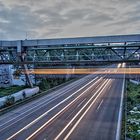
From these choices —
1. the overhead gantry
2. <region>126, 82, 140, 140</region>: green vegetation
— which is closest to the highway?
<region>126, 82, 140, 140</region>: green vegetation

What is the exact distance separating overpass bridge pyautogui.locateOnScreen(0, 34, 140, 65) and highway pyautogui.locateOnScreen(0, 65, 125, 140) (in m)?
7.28

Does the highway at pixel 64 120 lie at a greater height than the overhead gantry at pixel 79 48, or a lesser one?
lesser

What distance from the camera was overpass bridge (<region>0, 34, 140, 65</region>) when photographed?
3888 centimetres

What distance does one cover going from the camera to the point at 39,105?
141ft

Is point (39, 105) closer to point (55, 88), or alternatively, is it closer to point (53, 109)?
point (53, 109)

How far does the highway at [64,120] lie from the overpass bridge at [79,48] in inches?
287

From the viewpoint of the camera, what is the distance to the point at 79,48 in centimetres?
3975

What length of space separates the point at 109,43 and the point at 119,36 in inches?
78.4

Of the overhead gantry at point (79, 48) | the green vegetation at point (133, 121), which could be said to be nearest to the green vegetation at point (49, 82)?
the overhead gantry at point (79, 48)

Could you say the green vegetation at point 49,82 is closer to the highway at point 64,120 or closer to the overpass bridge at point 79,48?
the overpass bridge at point 79,48

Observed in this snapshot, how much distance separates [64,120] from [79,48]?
11965 millimetres

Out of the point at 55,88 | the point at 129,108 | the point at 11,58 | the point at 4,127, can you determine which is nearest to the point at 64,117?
the point at 4,127

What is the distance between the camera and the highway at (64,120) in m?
27.2

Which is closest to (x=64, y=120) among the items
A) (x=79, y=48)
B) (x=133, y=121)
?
(x=133, y=121)
